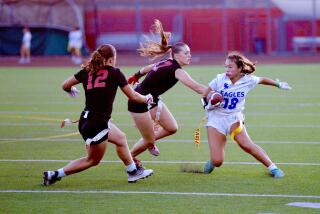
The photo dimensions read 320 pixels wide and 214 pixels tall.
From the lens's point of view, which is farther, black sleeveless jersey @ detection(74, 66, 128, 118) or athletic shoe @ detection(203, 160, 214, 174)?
athletic shoe @ detection(203, 160, 214, 174)

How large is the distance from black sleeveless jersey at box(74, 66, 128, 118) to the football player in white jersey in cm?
133

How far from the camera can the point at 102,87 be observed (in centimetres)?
1023

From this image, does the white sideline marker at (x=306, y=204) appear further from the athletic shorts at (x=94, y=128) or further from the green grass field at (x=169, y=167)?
the athletic shorts at (x=94, y=128)

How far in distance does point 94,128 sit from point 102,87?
1.61 feet

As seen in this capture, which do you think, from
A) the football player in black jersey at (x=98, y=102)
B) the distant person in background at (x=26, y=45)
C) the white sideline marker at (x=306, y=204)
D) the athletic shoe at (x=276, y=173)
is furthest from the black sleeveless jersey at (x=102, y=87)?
the distant person in background at (x=26, y=45)

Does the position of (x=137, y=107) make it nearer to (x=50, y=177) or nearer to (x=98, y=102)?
(x=98, y=102)

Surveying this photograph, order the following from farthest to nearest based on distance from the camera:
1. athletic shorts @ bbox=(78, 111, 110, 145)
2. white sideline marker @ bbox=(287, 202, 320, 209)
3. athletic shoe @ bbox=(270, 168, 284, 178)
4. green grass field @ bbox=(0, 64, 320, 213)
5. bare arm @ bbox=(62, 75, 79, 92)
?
1. athletic shoe @ bbox=(270, 168, 284, 178)
2. bare arm @ bbox=(62, 75, 79, 92)
3. athletic shorts @ bbox=(78, 111, 110, 145)
4. green grass field @ bbox=(0, 64, 320, 213)
5. white sideline marker @ bbox=(287, 202, 320, 209)

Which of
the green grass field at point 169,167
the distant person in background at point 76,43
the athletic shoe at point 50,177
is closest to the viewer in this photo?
the green grass field at point 169,167

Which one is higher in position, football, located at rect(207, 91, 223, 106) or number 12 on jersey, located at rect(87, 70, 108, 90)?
number 12 on jersey, located at rect(87, 70, 108, 90)

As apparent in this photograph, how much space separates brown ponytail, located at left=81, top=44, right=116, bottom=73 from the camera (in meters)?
10.3

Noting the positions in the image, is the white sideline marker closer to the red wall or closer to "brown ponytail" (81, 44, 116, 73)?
"brown ponytail" (81, 44, 116, 73)

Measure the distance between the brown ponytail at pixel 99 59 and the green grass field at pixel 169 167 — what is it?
4.64ft

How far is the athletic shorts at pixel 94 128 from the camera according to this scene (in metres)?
10.2

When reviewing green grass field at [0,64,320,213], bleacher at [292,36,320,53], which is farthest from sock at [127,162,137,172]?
bleacher at [292,36,320,53]
